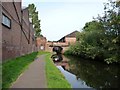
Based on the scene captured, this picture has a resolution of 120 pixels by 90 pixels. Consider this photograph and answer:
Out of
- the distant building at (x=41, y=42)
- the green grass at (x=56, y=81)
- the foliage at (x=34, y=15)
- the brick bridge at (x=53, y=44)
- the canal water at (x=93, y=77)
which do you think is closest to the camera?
the green grass at (x=56, y=81)

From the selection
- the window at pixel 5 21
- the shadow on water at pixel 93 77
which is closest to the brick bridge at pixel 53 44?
the shadow on water at pixel 93 77

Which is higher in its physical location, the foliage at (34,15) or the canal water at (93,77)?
the foliage at (34,15)

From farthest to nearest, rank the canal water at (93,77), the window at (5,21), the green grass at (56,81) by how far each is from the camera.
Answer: the window at (5,21) → the canal water at (93,77) → the green grass at (56,81)

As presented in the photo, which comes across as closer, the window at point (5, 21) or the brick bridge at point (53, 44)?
the window at point (5, 21)

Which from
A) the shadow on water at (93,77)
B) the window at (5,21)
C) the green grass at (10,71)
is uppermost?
the window at (5,21)

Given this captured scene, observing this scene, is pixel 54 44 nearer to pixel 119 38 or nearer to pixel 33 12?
pixel 33 12

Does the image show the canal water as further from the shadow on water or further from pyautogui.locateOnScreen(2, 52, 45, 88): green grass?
pyautogui.locateOnScreen(2, 52, 45, 88): green grass

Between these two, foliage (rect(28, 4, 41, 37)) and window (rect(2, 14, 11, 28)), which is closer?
window (rect(2, 14, 11, 28))

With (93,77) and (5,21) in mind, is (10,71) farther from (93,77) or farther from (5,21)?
(5,21)

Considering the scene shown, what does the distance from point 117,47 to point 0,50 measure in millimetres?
15637

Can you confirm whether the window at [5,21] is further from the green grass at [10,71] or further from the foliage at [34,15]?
the foliage at [34,15]

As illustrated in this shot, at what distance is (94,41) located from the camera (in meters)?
40.9

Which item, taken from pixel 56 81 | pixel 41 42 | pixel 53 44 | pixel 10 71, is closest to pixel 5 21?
pixel 10 71

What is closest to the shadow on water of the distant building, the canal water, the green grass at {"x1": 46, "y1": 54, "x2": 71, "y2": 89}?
the canal water
